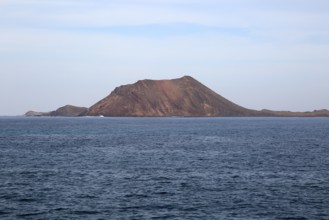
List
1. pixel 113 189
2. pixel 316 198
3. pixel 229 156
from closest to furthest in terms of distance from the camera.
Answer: pixel 316 198 → pixel 113 189 → pixel 229 156

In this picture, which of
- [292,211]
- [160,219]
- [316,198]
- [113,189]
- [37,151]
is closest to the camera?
[160,219]

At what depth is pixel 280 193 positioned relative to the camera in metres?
36.1

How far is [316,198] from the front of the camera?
112ft

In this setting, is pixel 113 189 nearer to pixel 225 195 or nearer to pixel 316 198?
pixel 225 195

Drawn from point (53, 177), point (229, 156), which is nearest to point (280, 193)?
point (53, 177)

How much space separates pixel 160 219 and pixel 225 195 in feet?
25.5

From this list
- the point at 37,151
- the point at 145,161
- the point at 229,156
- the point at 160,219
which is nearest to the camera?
the point at 160,219

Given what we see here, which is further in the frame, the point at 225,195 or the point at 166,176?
the point at 166,176

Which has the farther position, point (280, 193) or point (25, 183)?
point (25, 183)

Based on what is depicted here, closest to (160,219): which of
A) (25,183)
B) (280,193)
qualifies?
(280,193)

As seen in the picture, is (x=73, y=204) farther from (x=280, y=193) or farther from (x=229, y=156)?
(x=229, y=156)

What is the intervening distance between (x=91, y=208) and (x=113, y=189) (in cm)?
619

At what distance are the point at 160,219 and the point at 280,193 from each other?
10.3 meters

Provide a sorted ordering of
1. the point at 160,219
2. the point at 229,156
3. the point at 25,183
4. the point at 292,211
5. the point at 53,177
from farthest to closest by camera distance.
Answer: the point at 229,156 → the point at 53,177 → the point at 25,183 → the point at 292,211 → the point at 160,219
